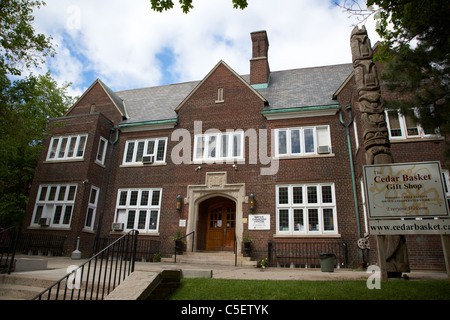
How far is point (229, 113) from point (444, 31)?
11219 mm

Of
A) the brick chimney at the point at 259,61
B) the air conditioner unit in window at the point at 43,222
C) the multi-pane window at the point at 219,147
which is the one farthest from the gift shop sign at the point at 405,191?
the air conditioner unit in window at the point at 43,222

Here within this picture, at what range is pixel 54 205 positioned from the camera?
16.7 m

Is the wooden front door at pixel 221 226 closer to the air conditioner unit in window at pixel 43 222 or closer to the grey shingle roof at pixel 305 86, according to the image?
the grey shingle roof at pixel 305 86

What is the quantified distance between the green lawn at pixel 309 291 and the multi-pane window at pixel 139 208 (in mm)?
10433

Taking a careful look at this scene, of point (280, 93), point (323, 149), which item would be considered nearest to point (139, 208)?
point (323, 149)

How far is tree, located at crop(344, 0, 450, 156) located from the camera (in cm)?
703

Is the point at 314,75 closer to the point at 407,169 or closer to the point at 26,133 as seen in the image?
the point at 407,169

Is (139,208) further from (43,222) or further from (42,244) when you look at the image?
(42,244)

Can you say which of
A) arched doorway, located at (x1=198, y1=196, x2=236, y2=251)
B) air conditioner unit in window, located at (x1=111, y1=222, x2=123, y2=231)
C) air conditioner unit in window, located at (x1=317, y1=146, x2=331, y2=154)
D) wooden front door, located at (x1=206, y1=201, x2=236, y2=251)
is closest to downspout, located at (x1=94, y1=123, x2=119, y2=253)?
air conditioner unit in window, located at (x1=111, y1=222, x2=123, y2=231)

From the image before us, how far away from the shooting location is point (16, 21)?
44.8ft

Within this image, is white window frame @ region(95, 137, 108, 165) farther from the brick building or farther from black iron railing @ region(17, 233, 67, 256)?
black iron railing @ region(17, 233, 67, 256)

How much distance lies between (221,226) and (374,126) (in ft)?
36.6

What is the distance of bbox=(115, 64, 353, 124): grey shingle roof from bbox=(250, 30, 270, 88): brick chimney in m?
0.65
